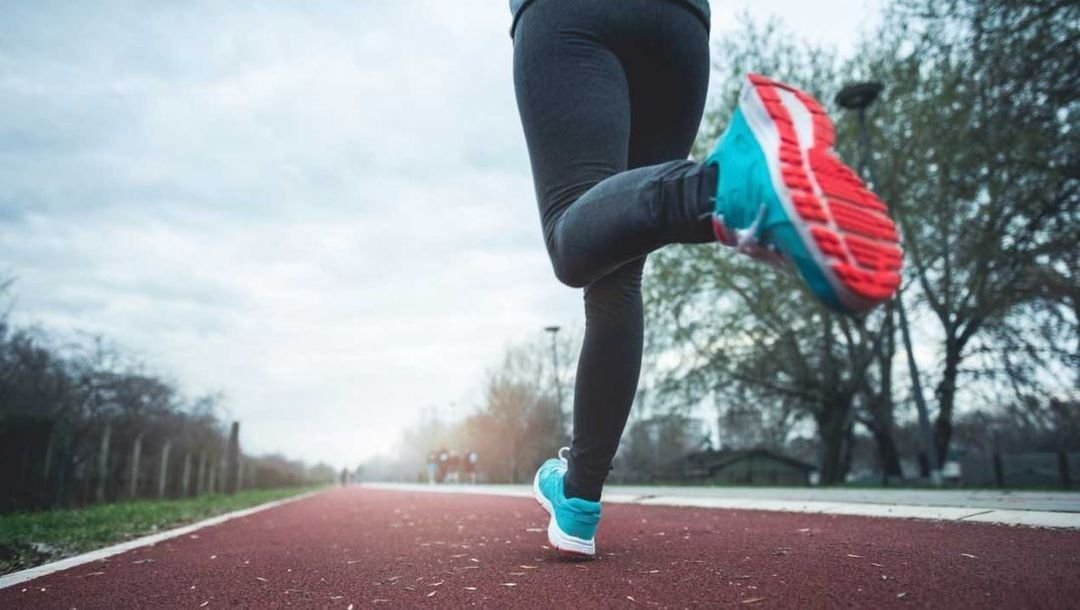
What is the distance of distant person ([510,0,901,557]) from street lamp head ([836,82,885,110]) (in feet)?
40.8

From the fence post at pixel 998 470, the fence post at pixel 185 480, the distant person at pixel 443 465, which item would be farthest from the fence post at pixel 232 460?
the fence post at pixel 998 470

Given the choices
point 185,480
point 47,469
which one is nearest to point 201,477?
point 185,480

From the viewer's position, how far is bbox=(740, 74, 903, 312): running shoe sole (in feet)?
2.75

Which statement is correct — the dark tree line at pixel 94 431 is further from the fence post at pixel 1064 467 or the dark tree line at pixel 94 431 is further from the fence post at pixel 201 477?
the fence post at pixel 1064 467

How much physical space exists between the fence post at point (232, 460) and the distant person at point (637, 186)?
21.3m

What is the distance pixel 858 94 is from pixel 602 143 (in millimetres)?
13258

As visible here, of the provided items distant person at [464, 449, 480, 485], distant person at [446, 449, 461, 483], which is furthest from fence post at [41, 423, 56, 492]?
distant person at [446, 449, 461, 483]

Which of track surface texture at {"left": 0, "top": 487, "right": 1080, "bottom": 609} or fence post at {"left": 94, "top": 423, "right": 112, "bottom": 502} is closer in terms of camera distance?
track surface texture at {"left": 0, "top": 487, "right": 1080, "bottom": 609}

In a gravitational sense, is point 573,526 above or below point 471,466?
above

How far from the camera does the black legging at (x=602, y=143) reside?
116 centimetres

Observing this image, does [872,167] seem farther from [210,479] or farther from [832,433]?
[210,479]

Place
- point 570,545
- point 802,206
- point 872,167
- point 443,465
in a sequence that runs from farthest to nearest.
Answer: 1. point 443,465
2. point 872,167
3. point 570,545
4. point 802,206

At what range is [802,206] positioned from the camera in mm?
861

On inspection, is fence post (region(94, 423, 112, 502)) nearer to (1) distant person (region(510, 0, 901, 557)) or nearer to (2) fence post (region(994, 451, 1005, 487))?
(1) distant person (region(510, 0, 901, 557))
